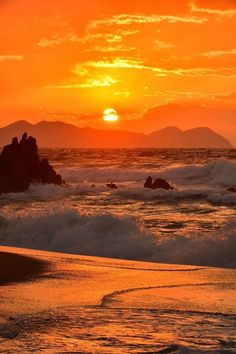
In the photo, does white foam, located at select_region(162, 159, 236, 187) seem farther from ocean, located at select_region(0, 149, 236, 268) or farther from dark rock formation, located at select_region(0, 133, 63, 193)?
ocean, located at select_region(0, 149, 236, 268)

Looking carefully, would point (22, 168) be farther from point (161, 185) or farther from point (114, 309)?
point (114, 309)

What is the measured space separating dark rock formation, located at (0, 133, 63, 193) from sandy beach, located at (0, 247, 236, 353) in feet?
97.9

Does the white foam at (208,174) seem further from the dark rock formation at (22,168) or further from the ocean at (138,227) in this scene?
the ocean at (138,227)

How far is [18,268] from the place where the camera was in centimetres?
1167

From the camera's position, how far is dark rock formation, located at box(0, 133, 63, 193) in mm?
41750

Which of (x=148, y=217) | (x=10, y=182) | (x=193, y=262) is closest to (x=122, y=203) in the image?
(x=148, y=217)

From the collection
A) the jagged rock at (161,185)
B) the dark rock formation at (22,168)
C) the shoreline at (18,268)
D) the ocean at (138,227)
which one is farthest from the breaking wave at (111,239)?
the dark rock formation at (22,168)

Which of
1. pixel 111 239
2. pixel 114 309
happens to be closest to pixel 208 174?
pixel 111 239

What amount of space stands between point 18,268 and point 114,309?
4.30 metres

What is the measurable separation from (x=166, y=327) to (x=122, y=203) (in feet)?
82.5

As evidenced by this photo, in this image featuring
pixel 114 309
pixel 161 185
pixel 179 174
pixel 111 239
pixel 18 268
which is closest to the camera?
pixel 114 309

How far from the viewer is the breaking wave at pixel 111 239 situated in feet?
53.1

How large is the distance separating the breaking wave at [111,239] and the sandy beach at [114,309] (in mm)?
3919

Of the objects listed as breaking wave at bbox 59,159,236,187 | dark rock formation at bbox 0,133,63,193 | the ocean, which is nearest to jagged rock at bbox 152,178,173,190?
the ocean
